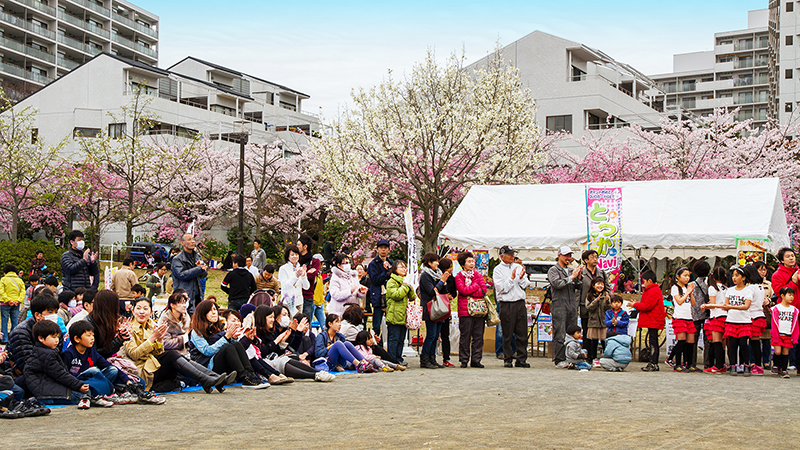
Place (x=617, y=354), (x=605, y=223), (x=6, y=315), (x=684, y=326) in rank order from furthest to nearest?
(x=6, y=315)
(x=605, y=223)
(x=684, y=326)
(x=617, y=354)

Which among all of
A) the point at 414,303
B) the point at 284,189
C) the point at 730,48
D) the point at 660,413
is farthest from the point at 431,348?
the point at 730,48

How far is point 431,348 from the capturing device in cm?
1059

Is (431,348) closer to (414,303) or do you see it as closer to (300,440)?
(414,303)

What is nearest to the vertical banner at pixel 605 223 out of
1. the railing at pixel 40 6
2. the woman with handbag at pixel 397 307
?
the woman with handbag at pixel 397 307

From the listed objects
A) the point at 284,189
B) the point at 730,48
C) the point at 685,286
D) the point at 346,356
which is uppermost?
the point at 730,48

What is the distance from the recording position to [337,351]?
9805mm

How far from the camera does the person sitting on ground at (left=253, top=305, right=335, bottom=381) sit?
8.96m

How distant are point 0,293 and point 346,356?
293 inches

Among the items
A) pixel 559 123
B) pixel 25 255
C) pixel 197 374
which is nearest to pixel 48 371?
pixel 197 374

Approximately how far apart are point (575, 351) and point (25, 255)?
20.9 meters

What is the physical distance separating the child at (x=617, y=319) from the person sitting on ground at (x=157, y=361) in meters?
6.53

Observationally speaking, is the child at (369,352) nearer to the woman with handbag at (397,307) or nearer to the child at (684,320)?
the woman with handbag at (397,307)

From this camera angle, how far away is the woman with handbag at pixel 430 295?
34.1 ft

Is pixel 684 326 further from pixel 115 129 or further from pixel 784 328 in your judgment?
pixel 115 129
